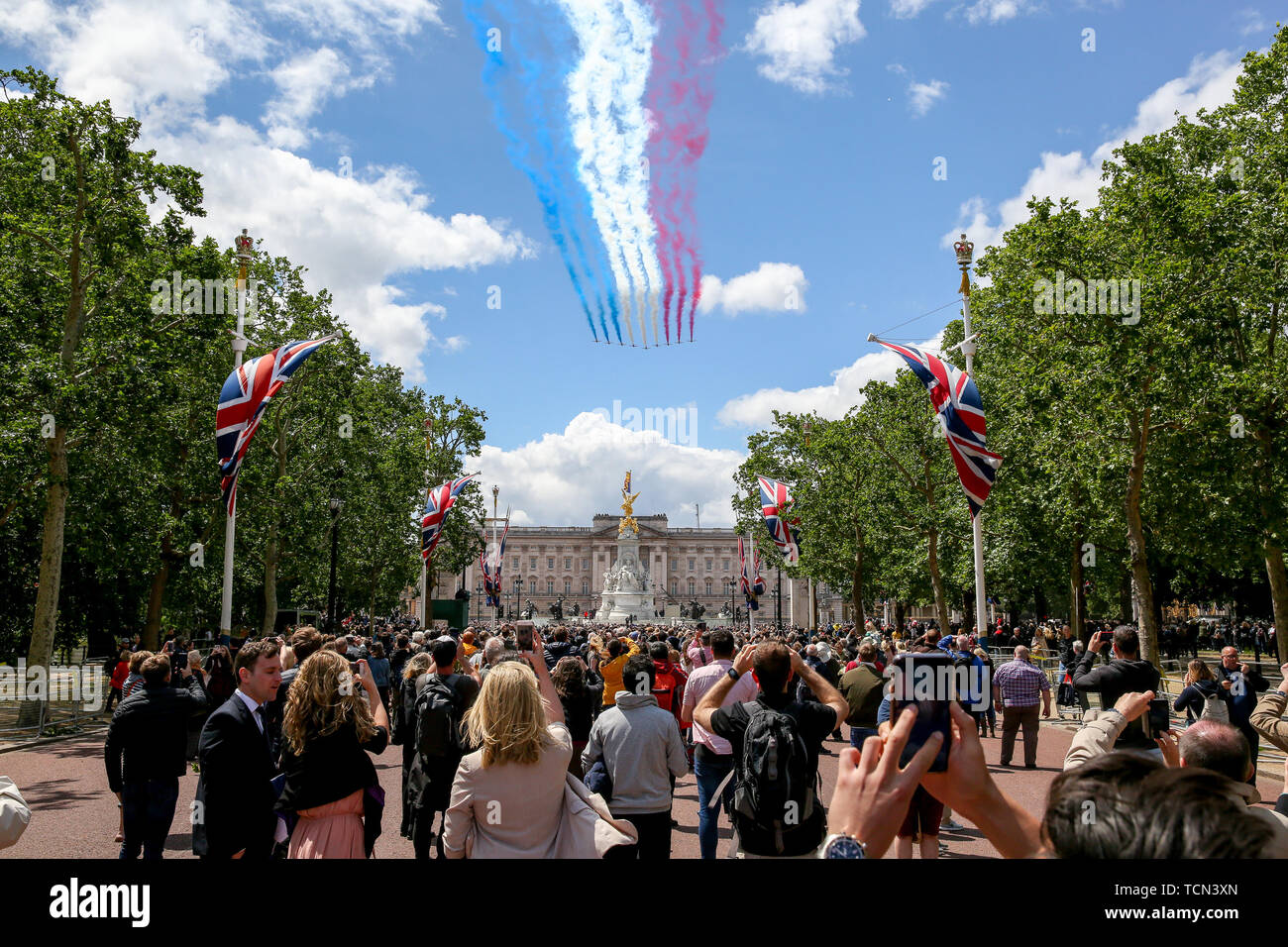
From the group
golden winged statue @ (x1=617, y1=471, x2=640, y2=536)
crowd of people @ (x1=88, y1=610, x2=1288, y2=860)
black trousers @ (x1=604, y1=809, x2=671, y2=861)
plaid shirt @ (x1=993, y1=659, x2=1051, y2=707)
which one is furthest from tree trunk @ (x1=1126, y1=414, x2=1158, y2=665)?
golden winged statue @ (x1=617, y1=471, x2=640, y2=536)

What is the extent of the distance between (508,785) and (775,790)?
4.58 ft

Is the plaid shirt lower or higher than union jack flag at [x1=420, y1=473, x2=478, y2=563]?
lower

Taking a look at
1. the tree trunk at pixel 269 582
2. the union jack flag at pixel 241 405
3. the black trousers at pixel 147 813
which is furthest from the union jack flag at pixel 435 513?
the black trousers at pixel 147 813

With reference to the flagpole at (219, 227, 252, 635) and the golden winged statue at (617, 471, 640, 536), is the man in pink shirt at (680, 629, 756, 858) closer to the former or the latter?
the flagpole at (219, 227, 252, 635)

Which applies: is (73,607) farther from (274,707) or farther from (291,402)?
(274,707)

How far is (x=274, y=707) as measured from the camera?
9.16 metres

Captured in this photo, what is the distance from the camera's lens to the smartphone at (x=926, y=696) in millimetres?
2748

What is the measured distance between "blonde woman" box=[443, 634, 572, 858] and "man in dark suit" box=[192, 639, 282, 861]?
59.2 inches

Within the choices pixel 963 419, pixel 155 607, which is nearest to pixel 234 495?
pixel 155 607

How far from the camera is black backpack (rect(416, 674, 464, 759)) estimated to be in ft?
23.1

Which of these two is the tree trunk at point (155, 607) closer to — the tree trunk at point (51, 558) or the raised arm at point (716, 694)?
the tree trunk at point (51, 558)
